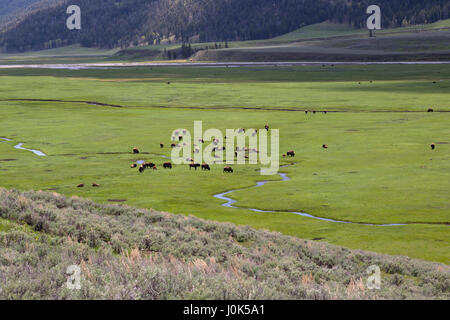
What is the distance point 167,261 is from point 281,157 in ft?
114

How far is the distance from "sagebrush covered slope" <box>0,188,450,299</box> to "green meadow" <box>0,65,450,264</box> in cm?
668

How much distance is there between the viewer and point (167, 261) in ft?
55.6

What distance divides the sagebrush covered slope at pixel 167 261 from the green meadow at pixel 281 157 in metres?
6.68

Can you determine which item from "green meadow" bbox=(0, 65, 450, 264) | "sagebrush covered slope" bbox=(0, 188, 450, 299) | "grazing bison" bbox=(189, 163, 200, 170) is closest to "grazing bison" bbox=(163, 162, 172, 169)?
"green meadow" bbox=(0, 65, 450, 264)

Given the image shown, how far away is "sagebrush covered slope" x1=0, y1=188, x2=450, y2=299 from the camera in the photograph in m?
12.9

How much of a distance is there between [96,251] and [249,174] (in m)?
27.7

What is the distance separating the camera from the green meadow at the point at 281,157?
3203cm
